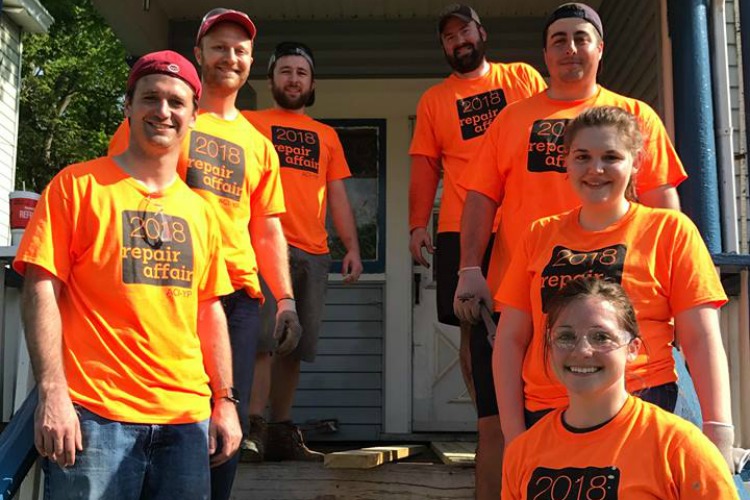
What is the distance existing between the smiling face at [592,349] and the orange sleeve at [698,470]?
22 centimetres

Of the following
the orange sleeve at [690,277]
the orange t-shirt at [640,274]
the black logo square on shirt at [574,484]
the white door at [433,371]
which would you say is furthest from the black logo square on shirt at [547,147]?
the white door at [433,371]

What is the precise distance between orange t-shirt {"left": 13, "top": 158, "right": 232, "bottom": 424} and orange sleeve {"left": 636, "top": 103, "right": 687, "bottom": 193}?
1.56 metres

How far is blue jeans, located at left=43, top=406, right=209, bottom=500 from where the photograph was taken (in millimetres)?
2797

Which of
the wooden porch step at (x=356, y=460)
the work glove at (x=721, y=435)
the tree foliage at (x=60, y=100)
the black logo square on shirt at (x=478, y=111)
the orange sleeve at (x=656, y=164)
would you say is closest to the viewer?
the work glove at (x=721, y=435)

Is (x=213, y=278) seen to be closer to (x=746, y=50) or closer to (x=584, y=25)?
(x=584, y=25)

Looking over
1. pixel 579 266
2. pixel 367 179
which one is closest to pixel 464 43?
pixel 579 266

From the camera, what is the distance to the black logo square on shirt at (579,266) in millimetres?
2898

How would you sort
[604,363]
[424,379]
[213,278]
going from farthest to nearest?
1. [424,379]
2. [213,278]
3. [604,363]

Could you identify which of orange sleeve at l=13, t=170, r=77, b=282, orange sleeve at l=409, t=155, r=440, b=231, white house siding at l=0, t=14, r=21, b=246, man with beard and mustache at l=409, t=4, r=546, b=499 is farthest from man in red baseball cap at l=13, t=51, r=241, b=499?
white house siding at l=0, t=14, r=21, b=246

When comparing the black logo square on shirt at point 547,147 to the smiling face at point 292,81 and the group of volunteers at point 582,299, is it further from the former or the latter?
the smiling face at point 292,81

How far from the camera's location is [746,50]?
16.9 ft

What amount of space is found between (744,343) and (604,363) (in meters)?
2.48

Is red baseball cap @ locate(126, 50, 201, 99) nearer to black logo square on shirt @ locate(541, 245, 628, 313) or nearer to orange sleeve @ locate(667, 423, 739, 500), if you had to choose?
black logo square on shirt @ locate(541, 245, 628, 313)

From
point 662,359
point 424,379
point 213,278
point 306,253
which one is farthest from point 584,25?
point 424,379
